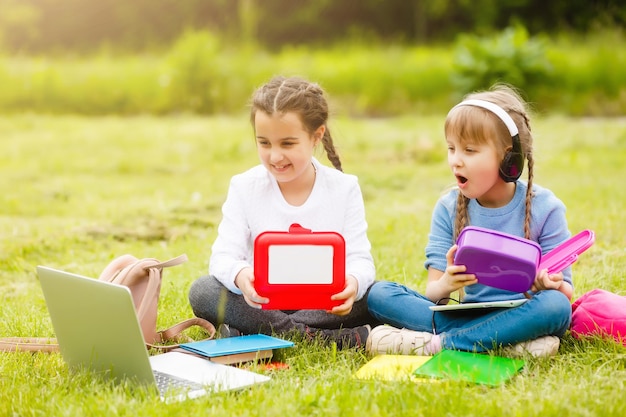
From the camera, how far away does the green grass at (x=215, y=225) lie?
2084mm

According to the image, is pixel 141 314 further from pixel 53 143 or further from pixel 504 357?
pixel 53 143

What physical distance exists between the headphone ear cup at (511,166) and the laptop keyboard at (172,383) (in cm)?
123

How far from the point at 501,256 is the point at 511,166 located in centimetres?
38

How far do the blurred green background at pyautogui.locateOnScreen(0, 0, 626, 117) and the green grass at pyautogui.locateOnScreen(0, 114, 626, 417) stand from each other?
91 cm

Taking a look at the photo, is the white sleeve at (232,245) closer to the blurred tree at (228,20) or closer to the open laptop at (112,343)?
the open laptop at (112,343)

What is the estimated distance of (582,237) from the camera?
2.57 m

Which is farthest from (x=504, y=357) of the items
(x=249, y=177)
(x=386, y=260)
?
(x=386, y=260)

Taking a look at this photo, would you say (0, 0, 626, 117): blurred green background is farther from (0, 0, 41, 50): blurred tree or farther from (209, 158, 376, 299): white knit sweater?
(209, 158, 376, 299): white knit sweater

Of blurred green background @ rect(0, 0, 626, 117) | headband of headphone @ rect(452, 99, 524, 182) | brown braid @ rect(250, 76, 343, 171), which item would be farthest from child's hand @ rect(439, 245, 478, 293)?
blurred green background @ rect(0, 0, 626, 117)

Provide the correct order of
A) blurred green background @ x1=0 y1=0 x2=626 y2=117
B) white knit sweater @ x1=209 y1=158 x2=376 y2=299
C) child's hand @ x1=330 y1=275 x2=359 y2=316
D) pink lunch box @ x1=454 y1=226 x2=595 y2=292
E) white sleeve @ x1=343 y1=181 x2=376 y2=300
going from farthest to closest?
blurred green background @ x1=0 y1=0 x2=626 y2=117 → white knit sweater @ x1=209 y1=158 x2=376 y2=299 → white sleeve @ x1=343 y1=181 x2=376 y2=300 → child's hand @ x1=330 y1=275 x2=359 y2=316 → pink lunch box @ x1=454 y1=226 x2=595 y2=292

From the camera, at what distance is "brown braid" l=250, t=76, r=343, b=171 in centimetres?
276

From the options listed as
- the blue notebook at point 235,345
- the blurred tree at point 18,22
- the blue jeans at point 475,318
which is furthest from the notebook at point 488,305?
the blurred tree at point 18,22

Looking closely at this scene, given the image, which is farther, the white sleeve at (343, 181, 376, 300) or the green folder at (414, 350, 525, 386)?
the white sleeve at (343, 181, 376, 300)

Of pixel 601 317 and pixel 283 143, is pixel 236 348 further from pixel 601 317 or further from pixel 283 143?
pixel 601 317
